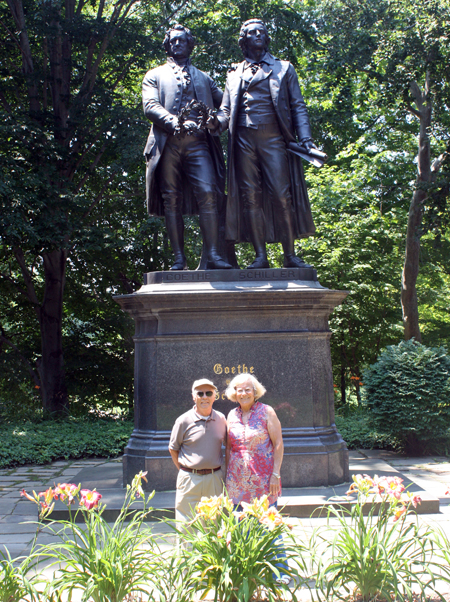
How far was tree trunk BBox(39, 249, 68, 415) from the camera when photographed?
14984 millimetres

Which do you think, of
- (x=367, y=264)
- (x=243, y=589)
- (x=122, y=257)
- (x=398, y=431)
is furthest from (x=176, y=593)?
(x=122, y=257)

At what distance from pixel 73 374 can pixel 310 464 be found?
12220 mm

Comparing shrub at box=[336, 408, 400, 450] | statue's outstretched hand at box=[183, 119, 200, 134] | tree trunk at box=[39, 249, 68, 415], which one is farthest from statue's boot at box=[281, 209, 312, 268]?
tree trunk at box=[39, 249, 68, 415]

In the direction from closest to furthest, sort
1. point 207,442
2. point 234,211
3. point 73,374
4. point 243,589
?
1. point 243,589
2. point 207,442
3. point 234,211
4. point 73,374

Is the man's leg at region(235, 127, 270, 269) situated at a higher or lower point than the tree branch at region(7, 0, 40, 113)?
lower

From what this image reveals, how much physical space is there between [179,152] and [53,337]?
9.49 metres

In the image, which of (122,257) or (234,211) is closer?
(234,211)

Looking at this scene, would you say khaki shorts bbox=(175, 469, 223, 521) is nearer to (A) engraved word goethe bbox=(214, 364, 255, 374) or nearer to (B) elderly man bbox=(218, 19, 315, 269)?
(A) engraved word goethe bbox=(214, 364, 255, 374)

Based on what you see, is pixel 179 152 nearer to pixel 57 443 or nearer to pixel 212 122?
pixel 212 122

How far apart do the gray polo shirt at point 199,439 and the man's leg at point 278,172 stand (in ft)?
10.3

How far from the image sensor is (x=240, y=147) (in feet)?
22.5

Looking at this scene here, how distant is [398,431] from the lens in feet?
28.9

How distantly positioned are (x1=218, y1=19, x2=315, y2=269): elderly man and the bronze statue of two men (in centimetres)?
1

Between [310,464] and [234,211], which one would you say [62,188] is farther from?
[310,464]
